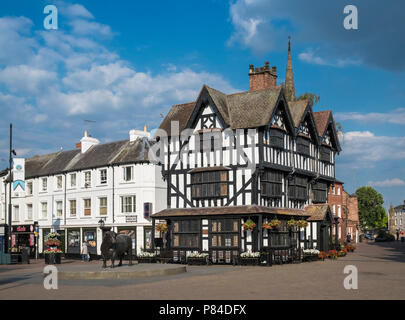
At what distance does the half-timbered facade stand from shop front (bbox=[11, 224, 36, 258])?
19.7m

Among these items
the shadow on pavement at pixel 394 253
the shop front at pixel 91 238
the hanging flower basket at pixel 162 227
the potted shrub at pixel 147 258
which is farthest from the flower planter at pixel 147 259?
the shadow on pavement at pixel 394 253

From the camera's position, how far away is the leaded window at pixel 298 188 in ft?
127

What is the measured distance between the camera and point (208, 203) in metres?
36.0

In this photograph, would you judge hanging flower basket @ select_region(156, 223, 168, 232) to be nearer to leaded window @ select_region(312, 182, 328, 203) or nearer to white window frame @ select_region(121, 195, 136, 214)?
white window frame @ select_region(121, 195, 136, 214)

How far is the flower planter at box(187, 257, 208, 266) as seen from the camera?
34.3 m

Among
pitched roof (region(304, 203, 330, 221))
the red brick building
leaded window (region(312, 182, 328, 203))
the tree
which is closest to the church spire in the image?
the red brick building

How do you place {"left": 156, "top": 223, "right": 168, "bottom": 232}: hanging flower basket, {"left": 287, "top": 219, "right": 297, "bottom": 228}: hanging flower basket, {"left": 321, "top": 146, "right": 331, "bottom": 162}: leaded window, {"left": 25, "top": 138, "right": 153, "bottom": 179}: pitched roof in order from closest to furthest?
{"left": 287, "top": 219, "right": 297, "bottom": 228}: hanging flower basket < {"left": 156, "top": 223, "right": 168, "bottom": 232}: hanging flower basket < {"left": 321, "top": 146, "right": 331, "bottom": 162}: leaded window < {"left": 25, "top": 138, "right": 153, "bottom": 179}: pitched roof

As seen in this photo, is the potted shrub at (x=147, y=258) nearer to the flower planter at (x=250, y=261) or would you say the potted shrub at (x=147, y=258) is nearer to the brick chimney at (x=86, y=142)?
the flower planter at (x=250, y=261)

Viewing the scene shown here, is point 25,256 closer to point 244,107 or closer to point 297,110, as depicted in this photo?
point 244,107

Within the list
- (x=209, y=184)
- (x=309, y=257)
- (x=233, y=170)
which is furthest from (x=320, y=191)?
(x=209, y=184)

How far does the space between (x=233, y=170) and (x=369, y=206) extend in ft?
334
